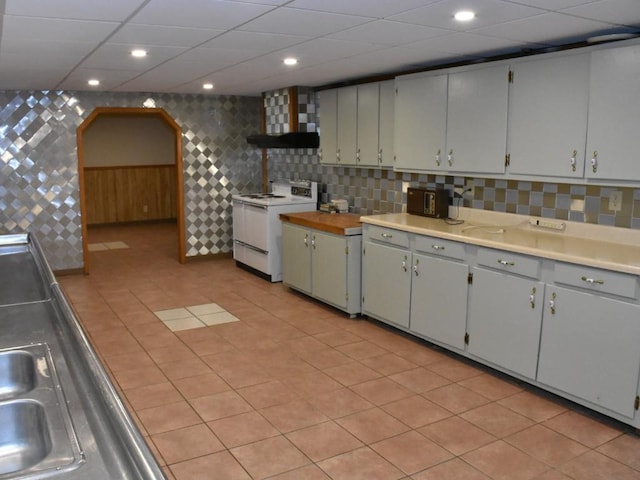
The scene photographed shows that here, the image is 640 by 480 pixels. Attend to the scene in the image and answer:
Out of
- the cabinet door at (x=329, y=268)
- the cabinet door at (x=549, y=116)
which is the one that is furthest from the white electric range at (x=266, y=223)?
the cabinet door at (x=549, y=116)

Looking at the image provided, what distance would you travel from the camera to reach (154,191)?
10883mm

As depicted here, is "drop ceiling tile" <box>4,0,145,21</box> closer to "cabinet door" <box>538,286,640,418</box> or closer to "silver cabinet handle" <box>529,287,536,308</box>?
"silver cabinet handle" <box>529,287,536,308</box>

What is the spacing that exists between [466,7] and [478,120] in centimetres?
156

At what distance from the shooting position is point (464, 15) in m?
2.98

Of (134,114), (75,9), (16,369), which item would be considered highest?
(75,9)

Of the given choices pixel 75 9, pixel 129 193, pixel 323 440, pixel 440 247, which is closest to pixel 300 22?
pixel 75 9

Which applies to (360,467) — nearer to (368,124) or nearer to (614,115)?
(614,115)

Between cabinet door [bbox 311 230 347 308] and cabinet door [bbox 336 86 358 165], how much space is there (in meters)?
0.89

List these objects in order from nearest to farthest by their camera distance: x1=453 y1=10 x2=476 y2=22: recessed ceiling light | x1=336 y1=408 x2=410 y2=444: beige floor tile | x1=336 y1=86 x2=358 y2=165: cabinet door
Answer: x1=453 y1=10 x2=476 y2=22: recessed ceiling light < x1=336 y1=408 x2=410 y2=444: beige floor tile < x1=336 y1=86 x2=358 y2=165: cabinet door

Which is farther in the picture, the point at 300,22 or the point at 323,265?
the point at 323,265

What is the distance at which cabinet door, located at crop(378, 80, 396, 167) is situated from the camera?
17.0 feet

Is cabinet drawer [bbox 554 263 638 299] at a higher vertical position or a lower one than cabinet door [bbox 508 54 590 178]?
lower

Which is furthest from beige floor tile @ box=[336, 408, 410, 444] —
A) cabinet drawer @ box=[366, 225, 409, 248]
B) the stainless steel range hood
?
the stainless steel range hood

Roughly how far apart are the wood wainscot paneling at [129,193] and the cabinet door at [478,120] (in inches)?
296
